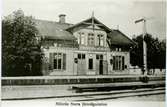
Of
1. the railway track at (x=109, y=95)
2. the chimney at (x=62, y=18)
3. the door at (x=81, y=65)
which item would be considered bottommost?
the railway track at (x=109, y=95)

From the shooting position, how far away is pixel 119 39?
1.79 meters

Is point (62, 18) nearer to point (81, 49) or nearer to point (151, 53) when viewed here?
point (81, 49)

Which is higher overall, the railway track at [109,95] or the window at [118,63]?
the window at [118,63]

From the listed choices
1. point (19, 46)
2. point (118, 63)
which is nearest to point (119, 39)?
point (118, 63)

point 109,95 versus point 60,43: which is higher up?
point 60,43

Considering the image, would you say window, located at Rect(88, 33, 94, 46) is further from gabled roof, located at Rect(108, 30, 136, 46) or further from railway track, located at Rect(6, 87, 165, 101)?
railway track, located at Rect(6, 87, 165, 101)

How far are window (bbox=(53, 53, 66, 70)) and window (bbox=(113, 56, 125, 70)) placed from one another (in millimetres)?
210

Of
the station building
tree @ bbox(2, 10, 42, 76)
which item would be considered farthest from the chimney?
tree @ bbox(2, 10, 42, 76)

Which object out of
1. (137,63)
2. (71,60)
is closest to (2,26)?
(71,60)

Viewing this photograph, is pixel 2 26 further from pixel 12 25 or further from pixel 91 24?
pixel 91 24

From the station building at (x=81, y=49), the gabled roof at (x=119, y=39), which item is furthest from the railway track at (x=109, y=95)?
the gabled roof at (x=119, y=39)

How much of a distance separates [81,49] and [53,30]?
0.14 metres

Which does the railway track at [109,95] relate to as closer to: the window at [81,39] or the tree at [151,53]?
the tree at [151,53]

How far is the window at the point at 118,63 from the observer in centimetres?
178
